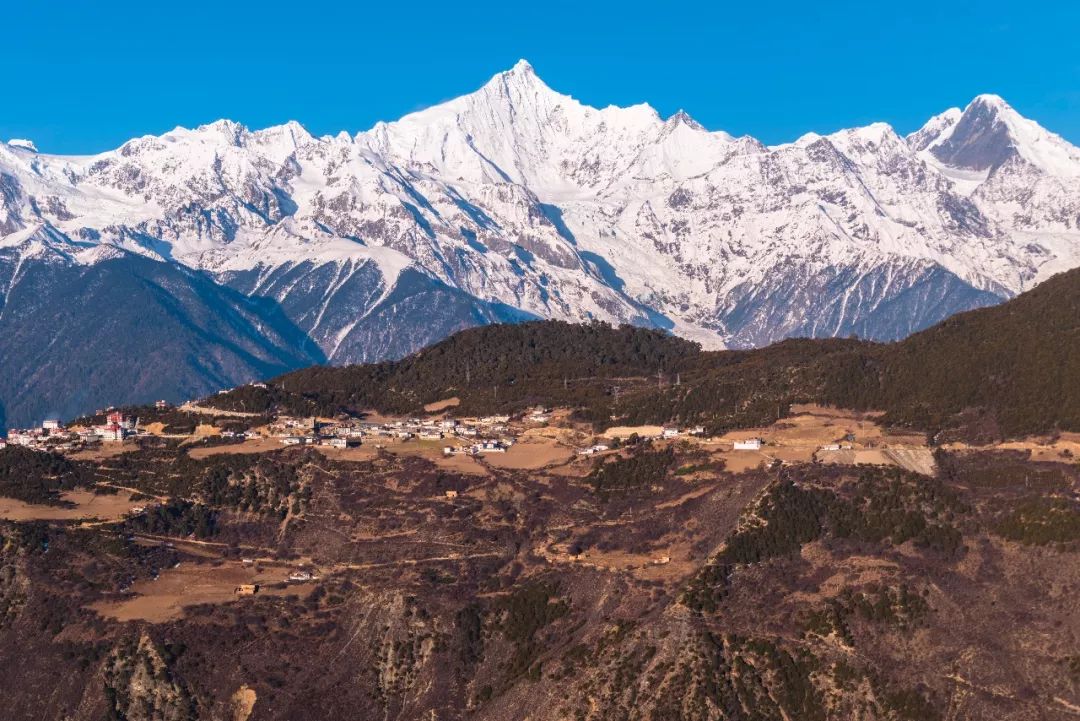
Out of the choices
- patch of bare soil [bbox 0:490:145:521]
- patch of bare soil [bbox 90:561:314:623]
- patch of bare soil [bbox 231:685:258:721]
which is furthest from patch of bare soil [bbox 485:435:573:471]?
patch of bare soil [bbox 231:685:258:721]

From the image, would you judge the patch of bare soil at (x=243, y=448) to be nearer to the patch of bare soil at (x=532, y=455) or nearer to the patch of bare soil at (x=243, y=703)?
the patch of bare soil at (x=532, y=455)

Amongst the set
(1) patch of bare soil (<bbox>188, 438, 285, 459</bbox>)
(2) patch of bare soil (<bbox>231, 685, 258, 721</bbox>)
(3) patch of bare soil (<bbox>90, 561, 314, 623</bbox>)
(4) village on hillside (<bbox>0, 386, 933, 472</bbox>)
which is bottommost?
(2) patch of bare soil (<bbox>231, 685, 258, 721</bbox>)

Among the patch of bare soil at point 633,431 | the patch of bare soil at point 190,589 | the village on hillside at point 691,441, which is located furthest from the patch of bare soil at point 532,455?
the patch of bare soil at point 190,589

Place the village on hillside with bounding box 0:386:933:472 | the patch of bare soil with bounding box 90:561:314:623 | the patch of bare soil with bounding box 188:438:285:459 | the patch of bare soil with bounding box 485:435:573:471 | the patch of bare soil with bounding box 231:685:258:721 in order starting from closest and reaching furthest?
the patch of bare soil with bounding box 231:685:258:721 → the patch of bare soil with bounding box 90:561:314:623 → the village on hillside with bounding box 0:386:933:472 → the patch of bare soil with bounding box 485:435:573:471 → the patch of bare soil with bounding box 188:438:285:459

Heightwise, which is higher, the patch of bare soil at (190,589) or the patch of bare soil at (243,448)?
the patch of bare soil at (243,448)

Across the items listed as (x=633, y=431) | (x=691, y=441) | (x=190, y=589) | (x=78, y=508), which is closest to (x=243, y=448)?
(x=78, y=508)

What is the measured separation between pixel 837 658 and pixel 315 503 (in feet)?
211

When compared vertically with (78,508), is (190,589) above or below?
below

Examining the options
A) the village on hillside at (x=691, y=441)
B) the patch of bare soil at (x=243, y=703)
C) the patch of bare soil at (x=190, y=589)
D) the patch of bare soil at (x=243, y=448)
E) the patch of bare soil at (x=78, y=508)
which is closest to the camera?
the patch of bare soil at (x=243, y=703)

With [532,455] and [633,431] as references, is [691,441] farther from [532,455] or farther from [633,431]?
[532,455]

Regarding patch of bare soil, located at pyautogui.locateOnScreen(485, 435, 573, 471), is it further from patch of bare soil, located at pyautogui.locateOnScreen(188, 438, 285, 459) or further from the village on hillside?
patch of bare soil, located at pyautogui.locateOnScreen(188, 438, 285, 459)

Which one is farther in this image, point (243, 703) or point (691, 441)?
point (691, 441)

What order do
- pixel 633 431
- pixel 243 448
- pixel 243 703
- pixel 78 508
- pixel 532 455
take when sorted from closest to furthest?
pixel 243 703
pixel 78 508
pixel 532 455
pixel 633 431
pixel 243 448

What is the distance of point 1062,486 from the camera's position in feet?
504
